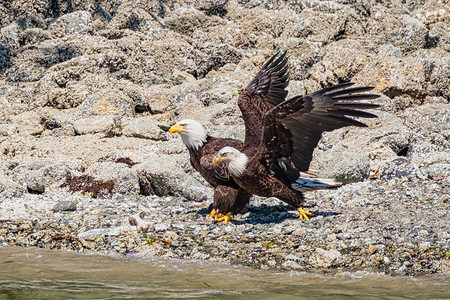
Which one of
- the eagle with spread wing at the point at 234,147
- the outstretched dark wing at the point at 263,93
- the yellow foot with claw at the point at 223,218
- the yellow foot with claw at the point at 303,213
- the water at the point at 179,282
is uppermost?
the outstretched dark wing at the point at 263,93

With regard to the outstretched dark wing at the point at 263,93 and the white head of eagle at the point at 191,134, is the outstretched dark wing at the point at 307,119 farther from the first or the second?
the white head of eagle at the point at 191,134

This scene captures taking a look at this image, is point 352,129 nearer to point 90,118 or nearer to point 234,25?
point 90,118

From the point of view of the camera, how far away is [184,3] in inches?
767

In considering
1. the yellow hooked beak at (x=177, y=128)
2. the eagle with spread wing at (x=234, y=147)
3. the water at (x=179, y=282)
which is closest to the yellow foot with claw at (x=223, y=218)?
the eagle with spread wing at (x=234, y=147)

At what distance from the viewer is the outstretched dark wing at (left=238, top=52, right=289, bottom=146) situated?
Result: 8867mm

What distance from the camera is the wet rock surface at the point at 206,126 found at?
282 inches

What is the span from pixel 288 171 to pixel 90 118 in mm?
6397

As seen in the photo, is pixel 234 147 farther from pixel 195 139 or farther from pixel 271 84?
pixel 271 84

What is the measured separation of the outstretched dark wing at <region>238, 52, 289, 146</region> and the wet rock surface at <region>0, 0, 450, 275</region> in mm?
1295

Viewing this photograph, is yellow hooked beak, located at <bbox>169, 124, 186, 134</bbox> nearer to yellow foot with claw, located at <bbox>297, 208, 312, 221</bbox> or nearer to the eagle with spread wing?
the eagle with spread wing

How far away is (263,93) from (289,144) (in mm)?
2035

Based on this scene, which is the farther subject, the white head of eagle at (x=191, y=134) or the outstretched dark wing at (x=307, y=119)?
the white head of eagle at (x=191, y=134)

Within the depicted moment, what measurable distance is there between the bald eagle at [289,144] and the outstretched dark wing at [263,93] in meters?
0.74

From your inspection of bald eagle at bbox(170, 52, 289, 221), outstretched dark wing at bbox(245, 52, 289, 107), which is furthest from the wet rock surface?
outstretched dark wing at bbox(245, 52, 289, 107)
